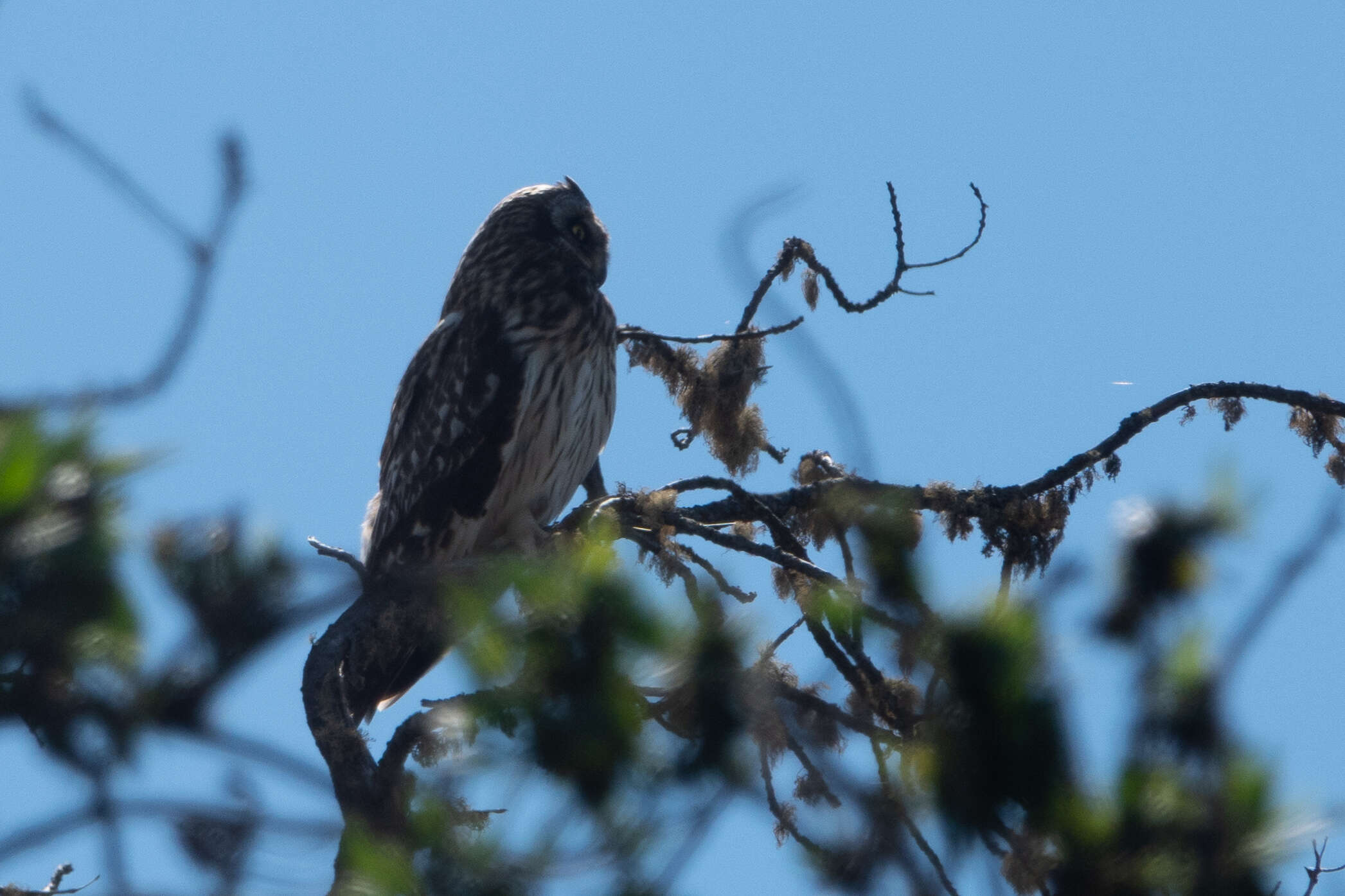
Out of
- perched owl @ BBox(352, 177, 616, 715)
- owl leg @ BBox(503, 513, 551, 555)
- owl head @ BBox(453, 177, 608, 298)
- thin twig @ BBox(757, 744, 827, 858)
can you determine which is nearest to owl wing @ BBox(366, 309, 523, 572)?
perched owl @ BBox(352, 177, 616, 715)

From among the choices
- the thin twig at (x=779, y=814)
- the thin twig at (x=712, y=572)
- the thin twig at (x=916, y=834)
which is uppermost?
the thin twig at (x=712, y=572)

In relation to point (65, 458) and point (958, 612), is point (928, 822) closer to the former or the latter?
point (958, 612)

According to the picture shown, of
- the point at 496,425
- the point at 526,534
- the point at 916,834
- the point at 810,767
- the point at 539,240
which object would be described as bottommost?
the point at 916,834

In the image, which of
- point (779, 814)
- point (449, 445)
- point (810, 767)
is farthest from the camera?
point (449, 445)

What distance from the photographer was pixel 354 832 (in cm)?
168

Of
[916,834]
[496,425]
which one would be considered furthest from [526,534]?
[916,834]

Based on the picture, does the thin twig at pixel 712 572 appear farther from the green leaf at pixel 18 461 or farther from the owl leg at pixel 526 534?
the green leaf at pixel 18 461

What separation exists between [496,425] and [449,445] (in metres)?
0.26

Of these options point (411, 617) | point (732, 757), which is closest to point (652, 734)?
point (732, 757)

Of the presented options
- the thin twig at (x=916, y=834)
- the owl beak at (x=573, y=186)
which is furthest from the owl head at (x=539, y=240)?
the thin twig at (x=916, y=834)

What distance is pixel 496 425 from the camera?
5.20 metres

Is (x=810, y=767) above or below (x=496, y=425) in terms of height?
below

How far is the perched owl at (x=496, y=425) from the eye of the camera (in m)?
5.20

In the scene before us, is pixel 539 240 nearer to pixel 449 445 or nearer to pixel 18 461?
pixel 449 445
